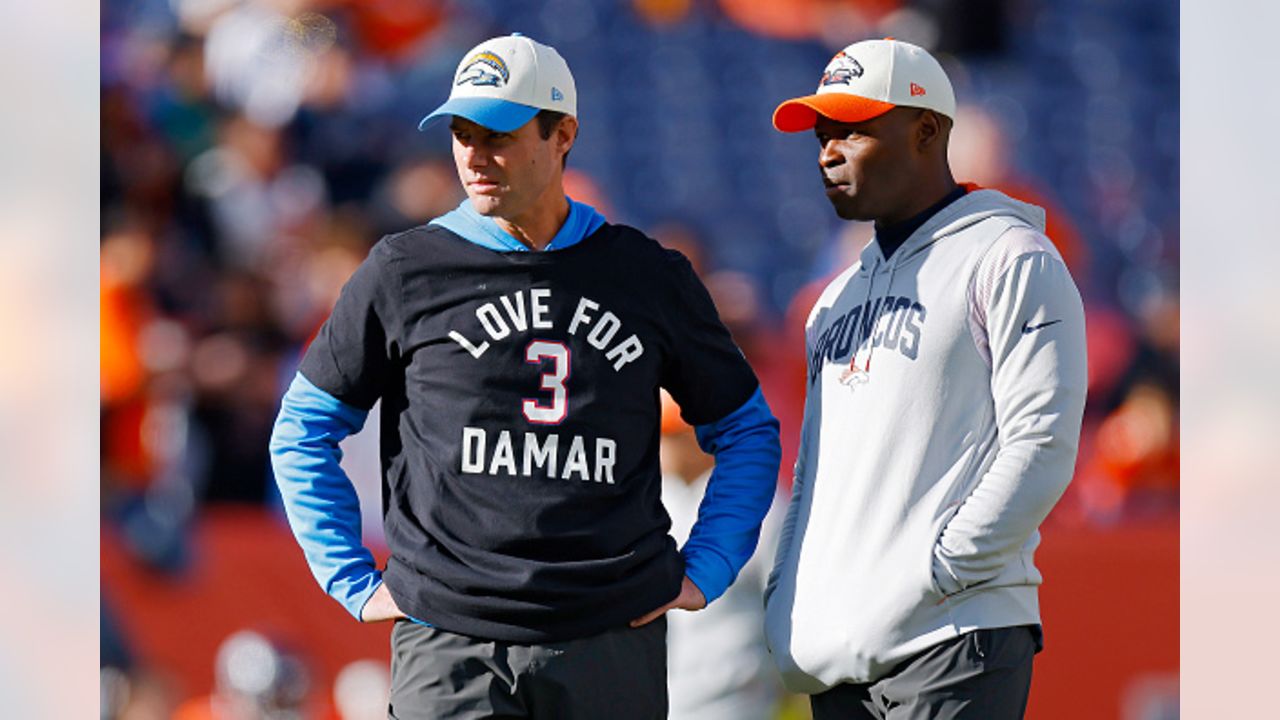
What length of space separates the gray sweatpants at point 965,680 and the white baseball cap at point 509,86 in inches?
35.0

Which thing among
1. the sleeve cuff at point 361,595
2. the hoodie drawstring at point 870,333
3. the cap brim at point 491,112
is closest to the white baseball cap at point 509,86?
the cap brim at point 491,112

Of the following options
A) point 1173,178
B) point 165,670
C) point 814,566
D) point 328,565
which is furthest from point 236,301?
point 1173,178

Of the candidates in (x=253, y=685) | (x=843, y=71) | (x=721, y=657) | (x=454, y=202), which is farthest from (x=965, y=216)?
(x=253, y=685)

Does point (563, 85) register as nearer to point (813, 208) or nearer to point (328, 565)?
point (328, 565)

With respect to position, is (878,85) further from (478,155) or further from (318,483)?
(318,483)

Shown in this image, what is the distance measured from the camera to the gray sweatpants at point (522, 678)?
174cm

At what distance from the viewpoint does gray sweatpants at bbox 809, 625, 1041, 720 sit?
5.63 ft

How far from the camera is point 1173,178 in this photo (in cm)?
357

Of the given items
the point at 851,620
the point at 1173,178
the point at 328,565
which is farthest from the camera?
the point at 1173,178

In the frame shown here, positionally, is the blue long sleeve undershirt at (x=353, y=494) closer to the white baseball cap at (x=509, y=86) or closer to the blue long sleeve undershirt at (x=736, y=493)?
the blue long sleeve undershirt at (x=736, y=493)

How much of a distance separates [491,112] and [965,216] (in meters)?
0.66

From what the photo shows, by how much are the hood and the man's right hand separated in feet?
2.75

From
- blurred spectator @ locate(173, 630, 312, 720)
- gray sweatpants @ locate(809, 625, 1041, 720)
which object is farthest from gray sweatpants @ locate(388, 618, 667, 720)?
blurred spectator @ locate(173, 630, 312, 720)

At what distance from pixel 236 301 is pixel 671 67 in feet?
4.45
